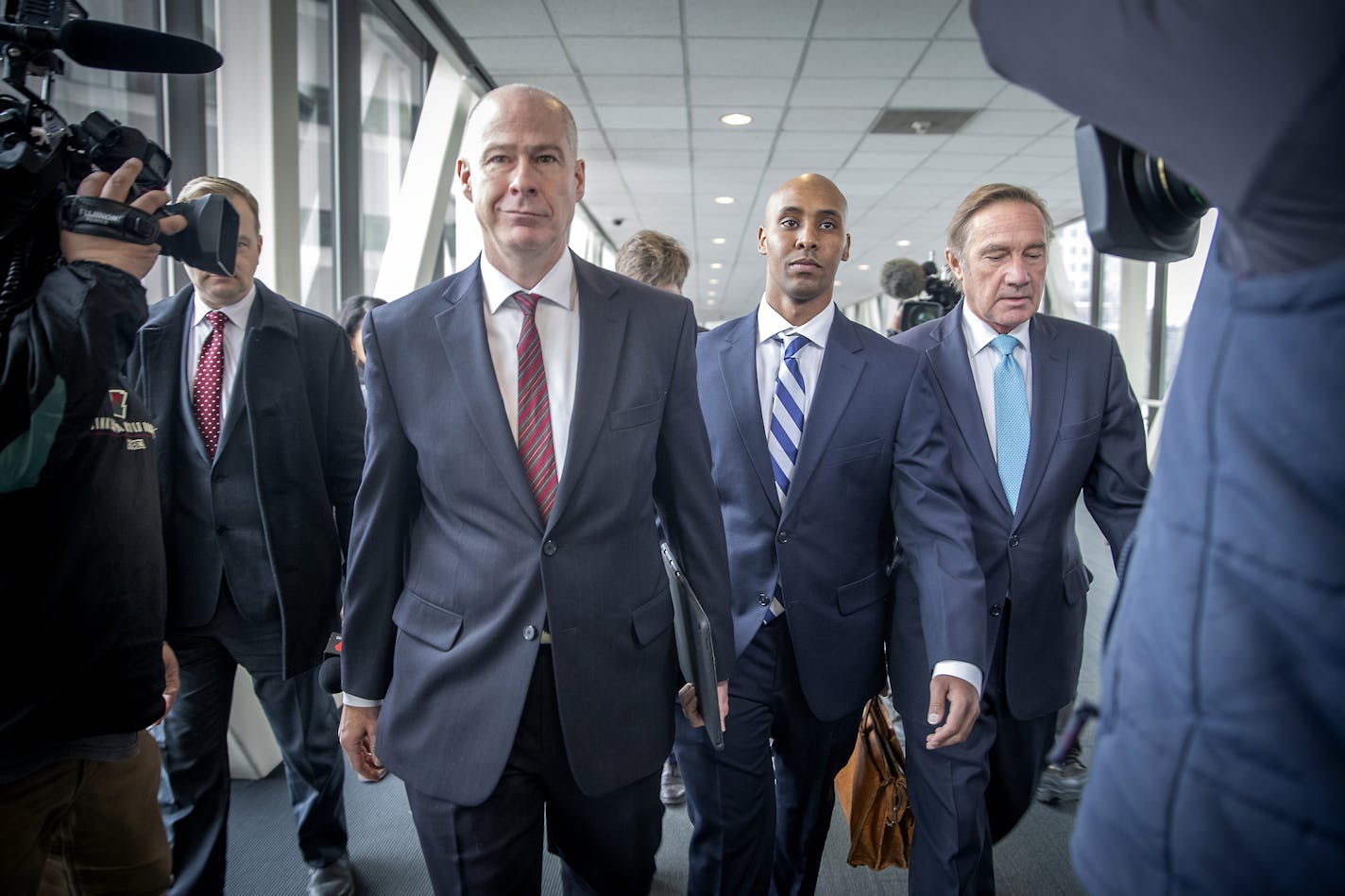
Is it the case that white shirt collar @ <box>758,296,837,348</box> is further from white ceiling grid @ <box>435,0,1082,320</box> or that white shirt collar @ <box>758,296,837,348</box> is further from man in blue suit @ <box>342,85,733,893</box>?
white ceiling grid @ <box>435,0,1082,320</box>

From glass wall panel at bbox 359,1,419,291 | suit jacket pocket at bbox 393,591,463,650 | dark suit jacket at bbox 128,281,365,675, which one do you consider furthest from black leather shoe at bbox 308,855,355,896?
glass wall panel at bbox 359,1,419,291

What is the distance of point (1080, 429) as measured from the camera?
1.91 meters

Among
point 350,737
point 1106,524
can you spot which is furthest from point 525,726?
point 1106,524

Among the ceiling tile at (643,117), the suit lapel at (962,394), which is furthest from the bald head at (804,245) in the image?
the ceiling tile at (643,117)

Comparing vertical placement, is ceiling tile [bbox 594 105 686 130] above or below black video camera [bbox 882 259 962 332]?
above

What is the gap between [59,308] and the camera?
1211 mm

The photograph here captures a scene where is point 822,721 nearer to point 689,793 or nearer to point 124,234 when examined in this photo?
point 689,793

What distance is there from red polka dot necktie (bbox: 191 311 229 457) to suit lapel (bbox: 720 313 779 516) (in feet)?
4.13

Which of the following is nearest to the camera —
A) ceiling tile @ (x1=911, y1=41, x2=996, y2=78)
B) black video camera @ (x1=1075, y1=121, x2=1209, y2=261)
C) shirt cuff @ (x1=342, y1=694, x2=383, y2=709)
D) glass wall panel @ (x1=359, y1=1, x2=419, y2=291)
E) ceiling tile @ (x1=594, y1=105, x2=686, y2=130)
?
black video camera @ (x1=1075, y1=121, x2=1209, y2=261)

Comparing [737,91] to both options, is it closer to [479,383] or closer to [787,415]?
[787,415]

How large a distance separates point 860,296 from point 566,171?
2207cm

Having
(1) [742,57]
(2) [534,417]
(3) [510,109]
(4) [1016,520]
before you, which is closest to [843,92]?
(1) [742,57]

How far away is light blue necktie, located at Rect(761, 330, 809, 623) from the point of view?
6.29 ft

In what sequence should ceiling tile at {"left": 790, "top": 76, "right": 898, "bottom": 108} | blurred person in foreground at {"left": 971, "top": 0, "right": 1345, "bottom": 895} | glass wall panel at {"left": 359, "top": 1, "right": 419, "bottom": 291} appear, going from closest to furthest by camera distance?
blurred person in foreground at {"left": 971, "top": 0, "right": 1345, "bottom": 895}, glass wall panel at {"left": 359, "top": 1, "right": 419, "bottom": 291}, ceiling tile at {"left": 790, "top": 76, "right": 898, "bottom": 108}
